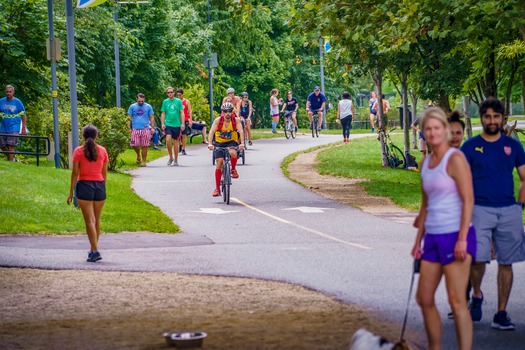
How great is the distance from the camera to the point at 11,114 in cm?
2945

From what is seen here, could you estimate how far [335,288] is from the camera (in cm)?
1242

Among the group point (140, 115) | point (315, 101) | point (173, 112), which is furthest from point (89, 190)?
point (315, 101)

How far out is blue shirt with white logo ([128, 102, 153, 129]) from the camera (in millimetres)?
32625

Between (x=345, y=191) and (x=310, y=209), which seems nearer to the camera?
(x=310, y=209)

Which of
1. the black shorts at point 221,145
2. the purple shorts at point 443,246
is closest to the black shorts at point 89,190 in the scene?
the purple shorts at point 443,246

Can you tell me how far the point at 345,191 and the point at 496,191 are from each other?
1566 centimetres

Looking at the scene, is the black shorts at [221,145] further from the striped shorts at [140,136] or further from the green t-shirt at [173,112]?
the green t-shirt at [173,112]

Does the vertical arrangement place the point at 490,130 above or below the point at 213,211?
above

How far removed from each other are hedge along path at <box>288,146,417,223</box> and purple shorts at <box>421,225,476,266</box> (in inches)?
445

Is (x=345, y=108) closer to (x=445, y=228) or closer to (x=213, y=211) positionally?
(x=213, y=211)

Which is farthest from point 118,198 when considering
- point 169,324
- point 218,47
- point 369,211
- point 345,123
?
point 218,47

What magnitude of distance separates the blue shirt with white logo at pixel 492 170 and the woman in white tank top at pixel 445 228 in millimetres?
1728

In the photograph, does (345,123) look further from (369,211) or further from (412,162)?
(369,211)

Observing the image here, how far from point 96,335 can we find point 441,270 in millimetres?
2949
